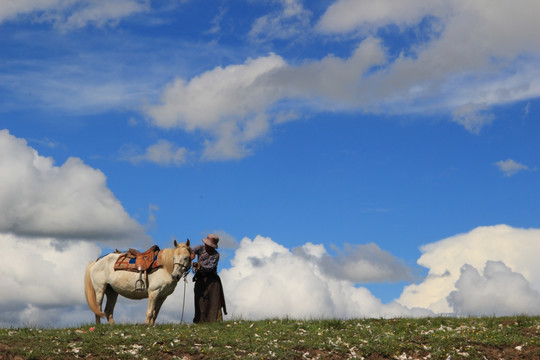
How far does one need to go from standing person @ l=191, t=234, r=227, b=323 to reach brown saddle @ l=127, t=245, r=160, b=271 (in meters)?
1.58

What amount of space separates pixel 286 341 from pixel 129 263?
7.16 m

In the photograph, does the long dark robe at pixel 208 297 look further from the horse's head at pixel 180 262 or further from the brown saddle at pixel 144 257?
the brown saddle at pixel 144 257

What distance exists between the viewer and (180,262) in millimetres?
23062

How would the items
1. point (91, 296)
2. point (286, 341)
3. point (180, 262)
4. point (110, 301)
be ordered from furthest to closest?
point (110, 301)
point (91, 296)
point (180, 262)
point (286, 341)

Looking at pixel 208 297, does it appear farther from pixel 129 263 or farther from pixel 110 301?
pixel 110 301

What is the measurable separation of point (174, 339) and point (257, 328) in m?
3.24

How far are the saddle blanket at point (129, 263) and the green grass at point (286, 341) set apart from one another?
244 cm

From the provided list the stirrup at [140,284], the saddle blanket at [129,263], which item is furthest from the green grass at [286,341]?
the saddle blanket at [129,263]

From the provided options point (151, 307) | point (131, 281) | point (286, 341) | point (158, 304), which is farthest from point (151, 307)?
point (286, 341)

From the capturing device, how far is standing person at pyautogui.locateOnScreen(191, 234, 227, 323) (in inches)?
934

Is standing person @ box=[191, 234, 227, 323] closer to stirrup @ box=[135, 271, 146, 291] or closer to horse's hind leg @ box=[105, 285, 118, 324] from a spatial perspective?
stirrup @ box=[135, 271, 146, 291]

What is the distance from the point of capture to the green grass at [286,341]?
→ 18594 mm

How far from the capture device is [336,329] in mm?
22109

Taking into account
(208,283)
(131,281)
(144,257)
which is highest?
(144,257)
